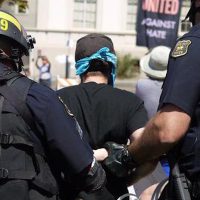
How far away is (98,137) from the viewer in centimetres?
310

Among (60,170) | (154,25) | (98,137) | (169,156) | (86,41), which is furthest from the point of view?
(154,25)

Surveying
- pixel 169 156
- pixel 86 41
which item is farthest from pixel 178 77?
pixel 86 41

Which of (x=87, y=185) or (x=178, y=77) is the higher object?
(x=178, y=77)

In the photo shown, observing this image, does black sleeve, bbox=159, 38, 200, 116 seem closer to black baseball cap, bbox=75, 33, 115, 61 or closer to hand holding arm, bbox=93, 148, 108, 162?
hand holding arm, bbox=93, 148, 108, 162

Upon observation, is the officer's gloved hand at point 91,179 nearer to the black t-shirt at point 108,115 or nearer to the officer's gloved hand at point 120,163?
the officer's gloved hand at point 120,163

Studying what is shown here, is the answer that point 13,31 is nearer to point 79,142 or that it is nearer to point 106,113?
point 79,142

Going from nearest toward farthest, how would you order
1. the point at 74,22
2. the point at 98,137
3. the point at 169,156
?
1. the point at 169,156
2. the point at 98,137
3. the point at 74,22

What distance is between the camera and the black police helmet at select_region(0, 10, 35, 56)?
2.44 m

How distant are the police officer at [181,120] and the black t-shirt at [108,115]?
47 centimetres

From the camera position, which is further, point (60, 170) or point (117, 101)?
point (117, 101)

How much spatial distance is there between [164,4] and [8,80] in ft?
52.4

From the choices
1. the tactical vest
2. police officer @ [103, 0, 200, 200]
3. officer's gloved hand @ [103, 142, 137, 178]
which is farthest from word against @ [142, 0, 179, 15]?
the tactical vest

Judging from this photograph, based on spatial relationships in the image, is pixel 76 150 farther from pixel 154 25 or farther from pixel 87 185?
pixel 154 25

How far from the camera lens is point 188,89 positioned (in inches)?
96.3
